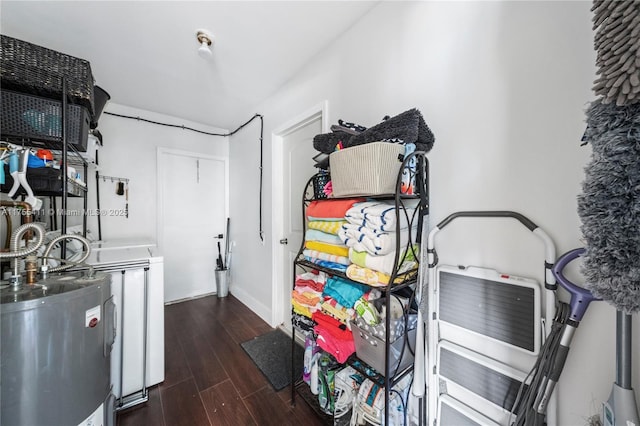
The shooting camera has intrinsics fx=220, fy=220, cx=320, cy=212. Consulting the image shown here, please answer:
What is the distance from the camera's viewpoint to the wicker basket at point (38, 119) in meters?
1.13

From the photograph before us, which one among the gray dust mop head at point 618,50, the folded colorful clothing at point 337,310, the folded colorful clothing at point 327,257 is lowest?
the folded colorful clothing at point 337,310

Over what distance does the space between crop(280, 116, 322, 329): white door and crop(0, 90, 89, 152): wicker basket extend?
1.45 m

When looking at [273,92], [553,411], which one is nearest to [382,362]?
[553,411]

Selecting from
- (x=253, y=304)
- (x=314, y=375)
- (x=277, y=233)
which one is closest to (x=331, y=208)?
(x=314, y=375)

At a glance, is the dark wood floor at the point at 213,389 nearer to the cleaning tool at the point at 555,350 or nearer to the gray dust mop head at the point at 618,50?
the cleaning tool at the point at 555,350

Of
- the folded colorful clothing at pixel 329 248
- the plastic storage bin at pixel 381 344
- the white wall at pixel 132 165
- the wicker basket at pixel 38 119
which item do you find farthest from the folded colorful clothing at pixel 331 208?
the white wall at pixel 132 165

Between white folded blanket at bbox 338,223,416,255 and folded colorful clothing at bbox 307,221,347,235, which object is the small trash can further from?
white folded blanket at bbox 338,223,416,255

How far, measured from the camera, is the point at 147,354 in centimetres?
154

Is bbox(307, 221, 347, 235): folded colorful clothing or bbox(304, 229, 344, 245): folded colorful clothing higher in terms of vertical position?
bbox(307, 221, 347, 235): folded colorful clothing

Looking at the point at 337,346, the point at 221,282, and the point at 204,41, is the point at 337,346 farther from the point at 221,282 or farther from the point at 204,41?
the point at 221,282

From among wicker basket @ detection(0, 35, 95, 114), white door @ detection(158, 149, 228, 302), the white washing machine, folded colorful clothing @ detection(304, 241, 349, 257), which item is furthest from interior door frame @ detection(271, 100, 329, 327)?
white door @ detection(158, 149, 228, 302)

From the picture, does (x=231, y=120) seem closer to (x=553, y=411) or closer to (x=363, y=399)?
(x=363, y=399)

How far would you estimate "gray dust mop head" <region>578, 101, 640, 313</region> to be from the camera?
0.48 meters

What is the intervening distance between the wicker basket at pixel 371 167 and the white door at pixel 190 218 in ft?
9.54
